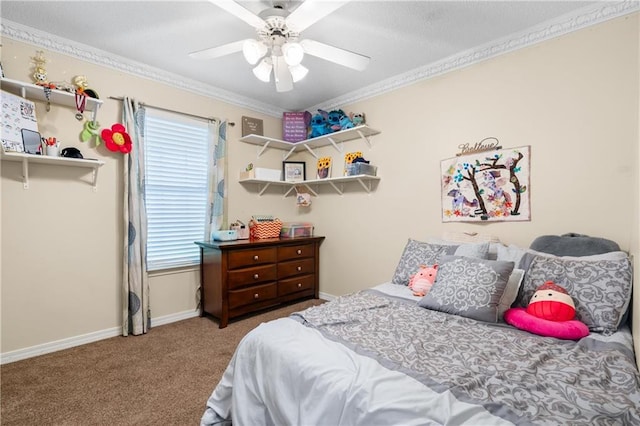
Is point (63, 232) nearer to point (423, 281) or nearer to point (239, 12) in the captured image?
point (239, 12)

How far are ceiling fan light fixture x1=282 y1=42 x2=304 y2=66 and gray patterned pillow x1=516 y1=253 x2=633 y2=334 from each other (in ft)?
6.11

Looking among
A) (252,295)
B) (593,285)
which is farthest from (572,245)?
(252,295)

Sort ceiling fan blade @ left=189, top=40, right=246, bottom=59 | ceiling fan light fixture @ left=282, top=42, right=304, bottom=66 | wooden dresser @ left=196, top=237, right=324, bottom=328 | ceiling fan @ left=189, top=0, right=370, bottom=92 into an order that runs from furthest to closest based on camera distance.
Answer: wooden dresser @ left=196, top=237, right=324, bottom=328 < ceiling fan blade @ left=189, top=40, right=246, bottom=59 < ceiling fan light fixture @ left=282, top=42, right=304, bottom=66 < ceiling fan @ left=189, top=0, right=370, bottom=92

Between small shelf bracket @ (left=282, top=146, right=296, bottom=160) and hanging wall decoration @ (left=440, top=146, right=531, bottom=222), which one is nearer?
hanging wall decoration @ (left=440, top=146, right=531, bottom=222)

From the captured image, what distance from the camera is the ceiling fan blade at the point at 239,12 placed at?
1.47 metres

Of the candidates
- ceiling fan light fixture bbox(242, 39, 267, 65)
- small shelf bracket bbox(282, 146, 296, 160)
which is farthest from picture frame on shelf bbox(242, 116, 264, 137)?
ceiling fan light fixture bbox(242, 39, 267, 65)

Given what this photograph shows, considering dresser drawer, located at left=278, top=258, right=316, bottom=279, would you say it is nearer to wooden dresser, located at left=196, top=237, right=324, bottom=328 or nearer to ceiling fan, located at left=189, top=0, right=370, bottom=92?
wooden dresser, located at left=196, top=237, right=324, bottom=328

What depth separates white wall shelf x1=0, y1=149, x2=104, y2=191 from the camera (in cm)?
207

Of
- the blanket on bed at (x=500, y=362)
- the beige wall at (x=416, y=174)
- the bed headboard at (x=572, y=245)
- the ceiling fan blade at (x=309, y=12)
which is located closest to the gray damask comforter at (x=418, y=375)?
the blanket on bed at (x=500, y=362)

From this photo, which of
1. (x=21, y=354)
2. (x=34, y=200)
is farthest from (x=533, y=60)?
(x=21, y=354)

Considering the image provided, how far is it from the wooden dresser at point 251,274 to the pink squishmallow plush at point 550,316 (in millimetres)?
2228

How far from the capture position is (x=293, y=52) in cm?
171

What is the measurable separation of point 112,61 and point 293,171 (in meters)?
2.08

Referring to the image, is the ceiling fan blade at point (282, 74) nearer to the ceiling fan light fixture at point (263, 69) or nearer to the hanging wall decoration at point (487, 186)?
the ceiling fan light fixture at point (263, 69)
